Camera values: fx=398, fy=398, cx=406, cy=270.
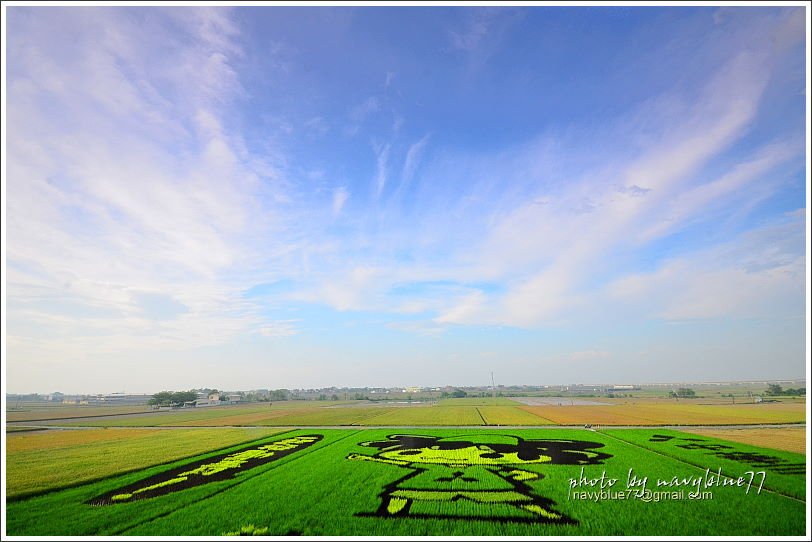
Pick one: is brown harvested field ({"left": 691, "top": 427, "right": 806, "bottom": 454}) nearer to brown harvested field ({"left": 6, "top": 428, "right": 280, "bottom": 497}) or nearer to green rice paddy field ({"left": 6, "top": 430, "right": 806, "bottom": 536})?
green rice paddy field ({"left": 6, "top": 430, "right": 806, "bottom": 536})

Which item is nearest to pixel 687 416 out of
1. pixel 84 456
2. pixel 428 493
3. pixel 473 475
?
pixel 473 475

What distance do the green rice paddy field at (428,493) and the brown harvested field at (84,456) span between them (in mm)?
289

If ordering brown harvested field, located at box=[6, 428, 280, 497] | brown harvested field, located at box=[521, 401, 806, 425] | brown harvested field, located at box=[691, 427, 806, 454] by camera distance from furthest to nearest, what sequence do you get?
brown harvested field, located at box=[521, 401, 806, 425]
brown harvested field, located at box=[691, 427, 806, 454]
brown harvested field, located at box=[6, 428, 280, 497]

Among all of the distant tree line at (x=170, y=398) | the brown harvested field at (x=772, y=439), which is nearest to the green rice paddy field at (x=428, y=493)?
the brown harvested field at (x=772, y=439)

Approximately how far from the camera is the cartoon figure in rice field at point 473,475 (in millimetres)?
17359

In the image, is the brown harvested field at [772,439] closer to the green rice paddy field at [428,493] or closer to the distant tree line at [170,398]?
the green rice paddy field at [428,493]

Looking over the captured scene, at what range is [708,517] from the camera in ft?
53.3

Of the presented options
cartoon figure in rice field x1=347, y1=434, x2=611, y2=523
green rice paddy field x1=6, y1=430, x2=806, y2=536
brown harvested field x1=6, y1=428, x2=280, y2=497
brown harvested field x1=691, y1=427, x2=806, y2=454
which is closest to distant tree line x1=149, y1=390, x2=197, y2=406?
brown harvested field x1=6, y1=428, x2=280, y2=497

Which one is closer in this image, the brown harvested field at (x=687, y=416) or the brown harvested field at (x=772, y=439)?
the brown harvested field at (x=772, y=439)

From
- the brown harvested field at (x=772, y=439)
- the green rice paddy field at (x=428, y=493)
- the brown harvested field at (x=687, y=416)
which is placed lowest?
the brown harvested field at (x=687, y=416)

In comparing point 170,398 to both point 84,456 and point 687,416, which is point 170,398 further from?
point 687,416

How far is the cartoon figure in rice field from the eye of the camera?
17.4 m

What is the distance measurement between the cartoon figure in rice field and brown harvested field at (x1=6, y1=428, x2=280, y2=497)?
16.3 meters

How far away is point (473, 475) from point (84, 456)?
33145 mm
